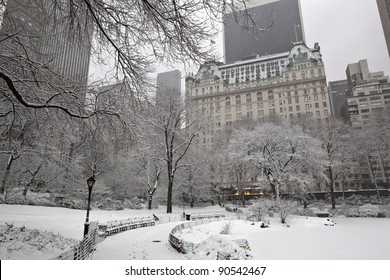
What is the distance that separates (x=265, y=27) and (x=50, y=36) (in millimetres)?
4327

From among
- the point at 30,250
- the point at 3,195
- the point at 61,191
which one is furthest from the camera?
the point at 61,191

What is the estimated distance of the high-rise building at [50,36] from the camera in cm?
421

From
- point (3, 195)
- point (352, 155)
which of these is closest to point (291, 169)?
point (352, 155)

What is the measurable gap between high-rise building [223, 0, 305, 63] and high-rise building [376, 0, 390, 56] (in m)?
1.37

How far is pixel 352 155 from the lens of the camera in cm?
2309

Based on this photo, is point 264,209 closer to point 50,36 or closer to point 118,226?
point 118,226

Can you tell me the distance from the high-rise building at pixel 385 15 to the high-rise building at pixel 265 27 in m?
1.37

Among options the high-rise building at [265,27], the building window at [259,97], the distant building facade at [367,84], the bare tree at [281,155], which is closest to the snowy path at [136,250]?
the high-rise building at [265,27]

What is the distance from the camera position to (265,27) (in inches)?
153

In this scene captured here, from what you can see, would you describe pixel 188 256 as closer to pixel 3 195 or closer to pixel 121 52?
pixel 121 52

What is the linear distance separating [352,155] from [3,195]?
28933 mm

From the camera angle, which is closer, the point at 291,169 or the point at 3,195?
the point at 3,195

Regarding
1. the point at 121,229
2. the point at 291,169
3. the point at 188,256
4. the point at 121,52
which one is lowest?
the point at 121,229
